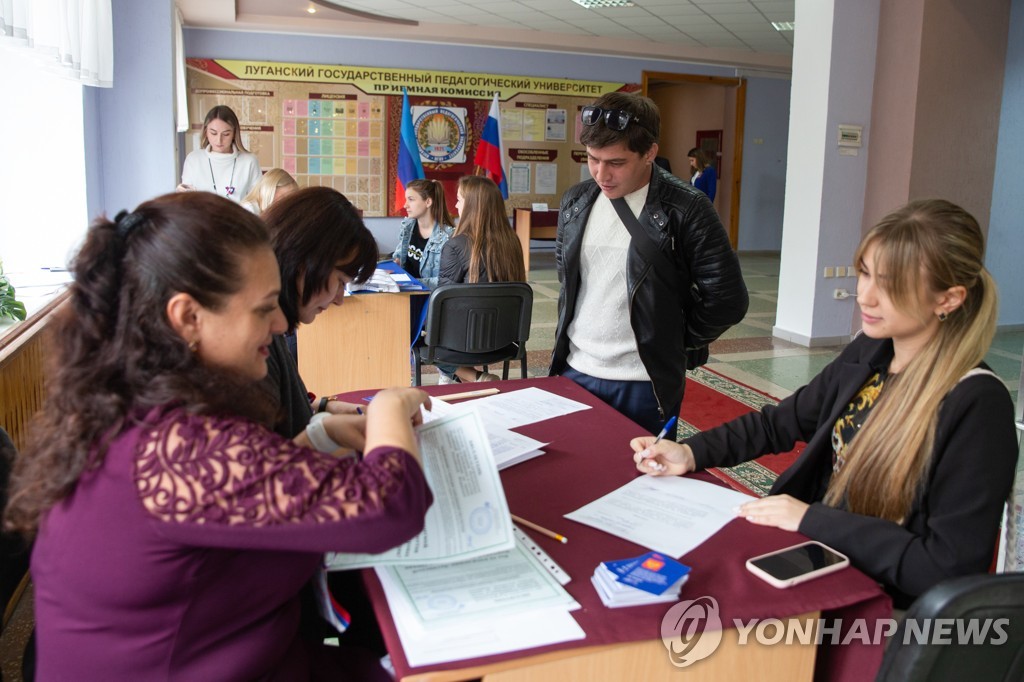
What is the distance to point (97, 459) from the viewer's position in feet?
2.91

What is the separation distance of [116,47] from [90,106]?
344 millimetres

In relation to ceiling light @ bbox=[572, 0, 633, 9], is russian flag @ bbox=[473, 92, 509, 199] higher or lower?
lower

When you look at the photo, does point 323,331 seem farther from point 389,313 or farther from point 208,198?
point 208,198

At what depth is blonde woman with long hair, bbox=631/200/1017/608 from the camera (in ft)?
3.90

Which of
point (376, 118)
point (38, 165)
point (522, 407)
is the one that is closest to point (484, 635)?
point (522, 407)

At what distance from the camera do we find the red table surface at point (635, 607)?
3.27 feet

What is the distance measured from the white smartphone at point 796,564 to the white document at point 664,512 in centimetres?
11

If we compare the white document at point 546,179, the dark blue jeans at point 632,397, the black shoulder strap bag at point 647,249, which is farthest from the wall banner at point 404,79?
the dark blue jeans at point 632,397

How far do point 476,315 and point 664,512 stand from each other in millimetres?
2246

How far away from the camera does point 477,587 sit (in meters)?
1.06

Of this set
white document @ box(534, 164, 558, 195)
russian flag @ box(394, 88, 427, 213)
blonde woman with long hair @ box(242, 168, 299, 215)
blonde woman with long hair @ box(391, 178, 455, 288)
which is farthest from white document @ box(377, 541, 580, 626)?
white document @ box(534, 164, 558, 195)

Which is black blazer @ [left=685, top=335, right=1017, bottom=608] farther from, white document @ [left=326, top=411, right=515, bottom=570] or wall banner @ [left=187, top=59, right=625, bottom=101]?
wall banner @ [left=187, top=59, right=625, bottom=101]

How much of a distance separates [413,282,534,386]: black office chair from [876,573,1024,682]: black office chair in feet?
8.78

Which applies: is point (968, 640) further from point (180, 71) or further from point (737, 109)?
point (737, 109)
